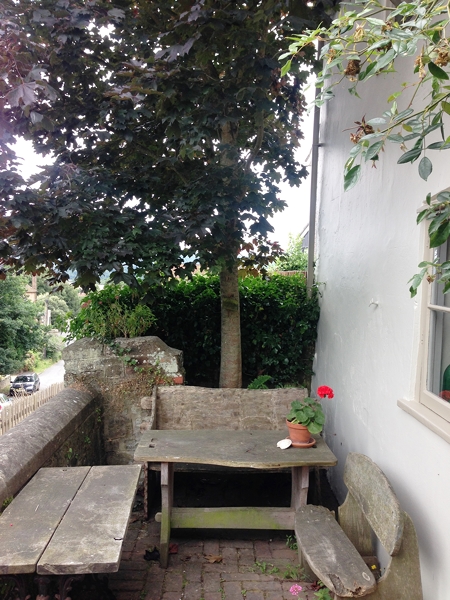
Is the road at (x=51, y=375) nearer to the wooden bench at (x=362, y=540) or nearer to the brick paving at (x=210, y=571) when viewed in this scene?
the brick paving at (x=210, y=571)

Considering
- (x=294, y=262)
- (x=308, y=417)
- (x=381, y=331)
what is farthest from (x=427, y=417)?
(x=294, y=262)

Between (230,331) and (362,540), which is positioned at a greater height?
(230,331)

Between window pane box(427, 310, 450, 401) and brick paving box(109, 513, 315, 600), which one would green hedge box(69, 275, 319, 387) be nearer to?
brick paving box(109, 513, 315, 600)

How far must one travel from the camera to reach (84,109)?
3822 mm

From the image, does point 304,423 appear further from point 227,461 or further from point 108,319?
point 108,319

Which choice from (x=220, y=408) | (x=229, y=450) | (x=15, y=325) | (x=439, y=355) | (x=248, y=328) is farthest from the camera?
(x=15, y=325)

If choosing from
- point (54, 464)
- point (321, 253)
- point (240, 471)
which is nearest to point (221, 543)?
point (240, 471)

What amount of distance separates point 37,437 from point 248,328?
118 inches

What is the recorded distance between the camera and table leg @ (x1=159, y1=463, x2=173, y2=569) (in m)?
3.31

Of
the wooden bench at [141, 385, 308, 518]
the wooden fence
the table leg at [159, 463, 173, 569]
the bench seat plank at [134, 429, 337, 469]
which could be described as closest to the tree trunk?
the wooden bench at [141, 385, 308, 518]

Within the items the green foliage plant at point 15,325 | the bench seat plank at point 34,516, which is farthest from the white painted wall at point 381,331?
the green foliage plant at point 15,325

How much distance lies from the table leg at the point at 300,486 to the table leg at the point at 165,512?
0.99 meters

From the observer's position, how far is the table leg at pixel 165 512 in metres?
3.31

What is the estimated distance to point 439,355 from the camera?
254 centimetres
